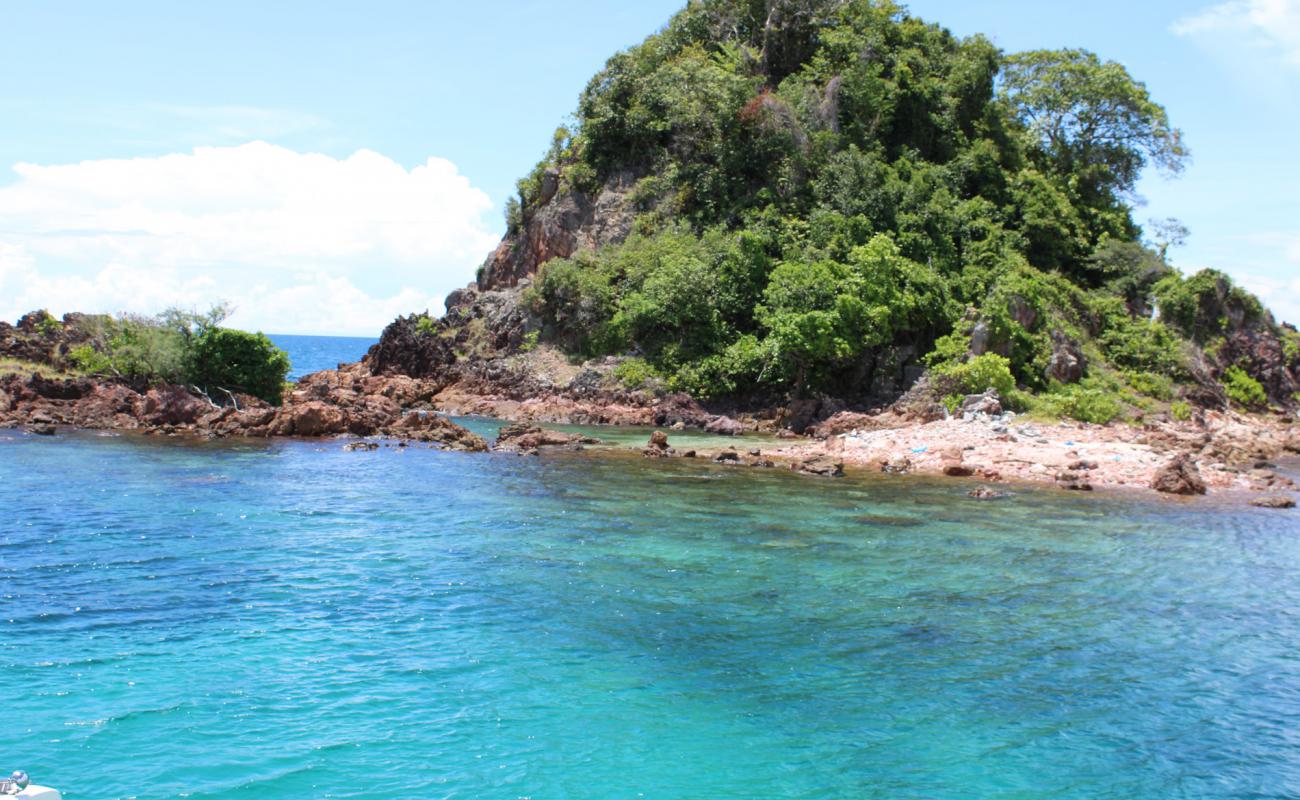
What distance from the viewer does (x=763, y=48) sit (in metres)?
54.6

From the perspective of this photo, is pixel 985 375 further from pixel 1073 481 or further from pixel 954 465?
pixel 1073 481

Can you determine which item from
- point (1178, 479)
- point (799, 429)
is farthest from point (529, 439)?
point (1178, 479)

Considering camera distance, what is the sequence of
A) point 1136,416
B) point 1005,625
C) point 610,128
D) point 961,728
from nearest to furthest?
point 961,728 → point 1005,625 → point 1136,416 → point 610,128

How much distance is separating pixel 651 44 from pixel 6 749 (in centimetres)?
5327

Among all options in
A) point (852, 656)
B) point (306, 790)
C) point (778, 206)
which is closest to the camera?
point (306, 790)

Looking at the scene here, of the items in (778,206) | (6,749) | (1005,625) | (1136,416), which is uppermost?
(778,206)

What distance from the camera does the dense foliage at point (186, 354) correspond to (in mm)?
37188

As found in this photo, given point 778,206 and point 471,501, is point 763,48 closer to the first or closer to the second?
point 778,206

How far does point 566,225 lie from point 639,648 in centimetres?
4398

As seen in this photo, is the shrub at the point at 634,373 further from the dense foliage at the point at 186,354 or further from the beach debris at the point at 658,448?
the dense foliage at the point at 186,354

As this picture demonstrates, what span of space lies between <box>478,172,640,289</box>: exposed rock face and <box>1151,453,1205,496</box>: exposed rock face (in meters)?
32.0

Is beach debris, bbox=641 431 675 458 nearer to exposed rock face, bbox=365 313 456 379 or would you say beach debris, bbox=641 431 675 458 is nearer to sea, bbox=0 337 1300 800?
sea, bbox=0 337 1300 800

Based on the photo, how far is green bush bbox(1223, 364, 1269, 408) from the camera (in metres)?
42.8

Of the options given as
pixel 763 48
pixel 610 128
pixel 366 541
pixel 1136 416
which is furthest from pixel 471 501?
pixel 763 48
